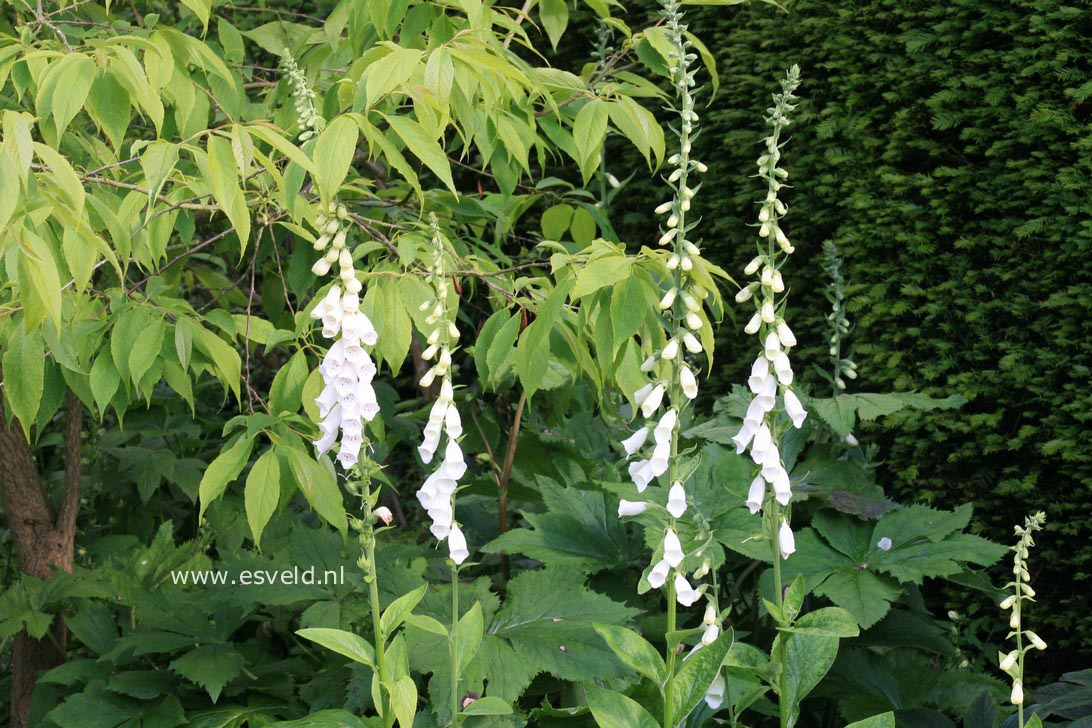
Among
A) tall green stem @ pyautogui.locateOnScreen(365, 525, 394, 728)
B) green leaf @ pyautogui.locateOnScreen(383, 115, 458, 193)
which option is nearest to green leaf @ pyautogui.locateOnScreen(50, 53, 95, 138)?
green leaf @ pyautogui.locateOnScreen(383, 115, 458, 193)

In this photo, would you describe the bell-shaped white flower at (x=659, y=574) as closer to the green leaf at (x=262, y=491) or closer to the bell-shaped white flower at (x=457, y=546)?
the bell-shaped white flower at (x=457, y=546)

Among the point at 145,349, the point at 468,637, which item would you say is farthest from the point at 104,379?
the point at 468,637

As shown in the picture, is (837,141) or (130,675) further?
(837,141)

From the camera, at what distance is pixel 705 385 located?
4.72 m

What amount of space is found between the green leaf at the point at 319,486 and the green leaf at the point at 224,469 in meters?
0.10

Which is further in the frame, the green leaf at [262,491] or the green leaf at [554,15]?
the green leaf at [554,15]

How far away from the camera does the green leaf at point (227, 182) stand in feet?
5.84

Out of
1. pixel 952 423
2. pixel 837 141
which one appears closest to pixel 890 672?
pixel 952 423

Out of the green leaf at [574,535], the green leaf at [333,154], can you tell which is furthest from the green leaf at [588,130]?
the green leaf at [574,535]

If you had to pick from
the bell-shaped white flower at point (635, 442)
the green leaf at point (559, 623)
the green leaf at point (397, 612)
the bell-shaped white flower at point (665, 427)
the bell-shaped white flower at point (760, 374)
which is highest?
the bell-shaped white flower at point (760, 374)

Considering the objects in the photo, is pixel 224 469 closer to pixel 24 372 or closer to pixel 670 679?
pixel 24 372

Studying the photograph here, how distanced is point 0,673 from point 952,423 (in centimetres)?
363

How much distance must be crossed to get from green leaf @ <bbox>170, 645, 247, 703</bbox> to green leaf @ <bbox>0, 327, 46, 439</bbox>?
26.8 inches

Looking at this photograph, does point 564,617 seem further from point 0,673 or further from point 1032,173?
point 0,673
